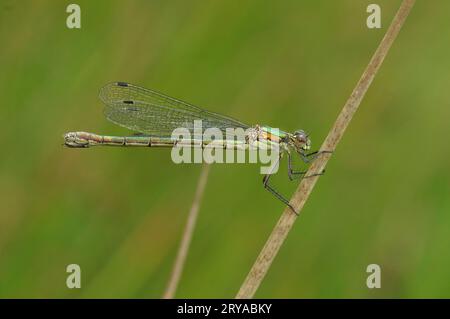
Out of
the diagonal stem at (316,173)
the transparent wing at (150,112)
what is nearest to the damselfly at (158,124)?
the transparent wing at (150,112)

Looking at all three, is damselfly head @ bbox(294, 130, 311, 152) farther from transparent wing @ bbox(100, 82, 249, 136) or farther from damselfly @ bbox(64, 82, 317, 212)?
transparent wing @ bbox(100, 82, 249, 136)

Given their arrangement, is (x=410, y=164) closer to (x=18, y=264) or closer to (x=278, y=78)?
(x=278, y=78)

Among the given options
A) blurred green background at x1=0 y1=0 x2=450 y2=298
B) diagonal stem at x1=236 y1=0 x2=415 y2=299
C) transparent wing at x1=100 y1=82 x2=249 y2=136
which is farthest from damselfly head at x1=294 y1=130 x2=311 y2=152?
diagonal stem at x1=236 y1=0 x2=415 y2=299

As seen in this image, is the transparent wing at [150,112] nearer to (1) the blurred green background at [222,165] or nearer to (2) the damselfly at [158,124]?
(2) the damselfly at [158,124]

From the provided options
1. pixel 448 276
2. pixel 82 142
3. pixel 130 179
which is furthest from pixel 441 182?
pixel 82 142

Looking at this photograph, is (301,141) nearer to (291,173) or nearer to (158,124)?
(291,173)

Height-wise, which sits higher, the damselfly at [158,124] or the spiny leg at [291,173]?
the damselfly at [158,124]
